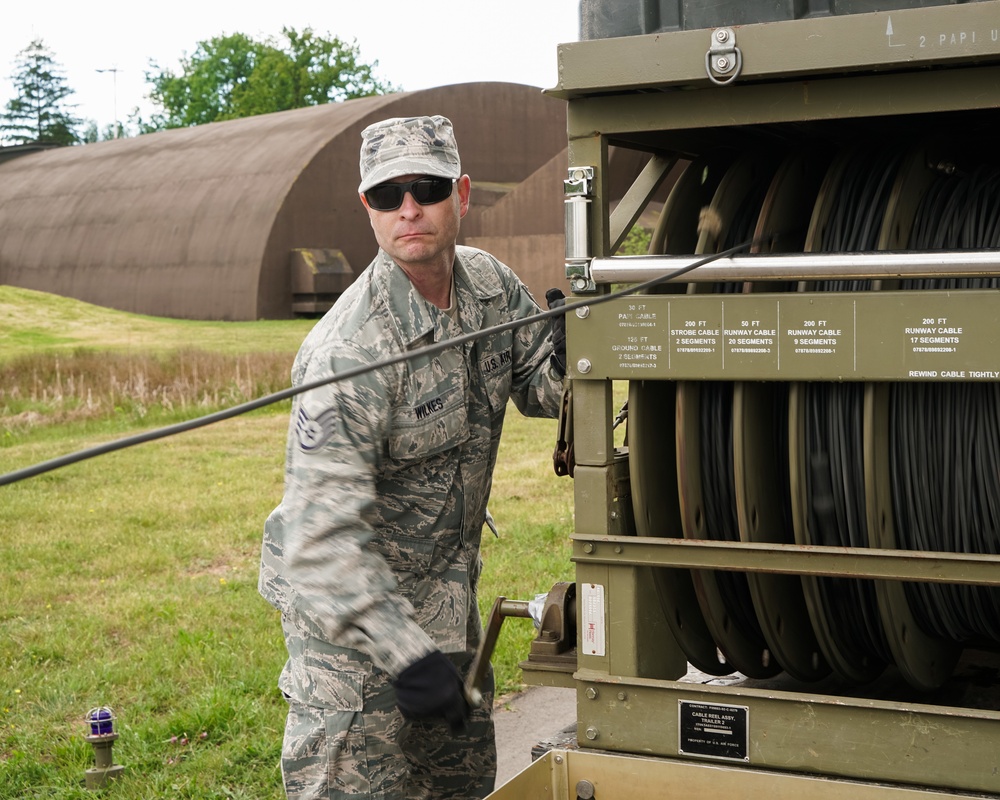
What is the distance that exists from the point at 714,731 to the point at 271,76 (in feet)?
177

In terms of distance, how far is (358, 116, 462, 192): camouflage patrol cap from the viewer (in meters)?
3.31

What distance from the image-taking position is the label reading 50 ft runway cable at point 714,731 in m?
2.77

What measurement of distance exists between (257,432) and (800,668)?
10910mm

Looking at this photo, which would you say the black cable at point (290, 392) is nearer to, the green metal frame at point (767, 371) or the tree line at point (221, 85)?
the green metal frame at point (767, 371)

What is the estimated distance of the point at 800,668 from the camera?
3215mm

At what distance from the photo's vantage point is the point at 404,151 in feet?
10.9

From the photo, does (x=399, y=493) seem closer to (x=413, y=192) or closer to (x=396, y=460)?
(x=396, y=460)

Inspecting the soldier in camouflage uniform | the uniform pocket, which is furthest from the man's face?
the uniform pocket

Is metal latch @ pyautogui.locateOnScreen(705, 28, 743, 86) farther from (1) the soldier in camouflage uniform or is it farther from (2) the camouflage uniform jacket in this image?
(2) the camouflage uniform jacket

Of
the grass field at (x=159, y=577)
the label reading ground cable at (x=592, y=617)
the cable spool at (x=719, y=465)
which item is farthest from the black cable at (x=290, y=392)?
the grass field at (x=159, y=577)

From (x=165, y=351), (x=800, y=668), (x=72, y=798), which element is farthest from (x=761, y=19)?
(x=165, y=351)

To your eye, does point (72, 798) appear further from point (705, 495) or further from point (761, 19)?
point (761, 19)

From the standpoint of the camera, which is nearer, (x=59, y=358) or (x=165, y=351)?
(x=59, y=358)

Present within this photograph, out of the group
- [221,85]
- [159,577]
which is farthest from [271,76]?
[159,577]
